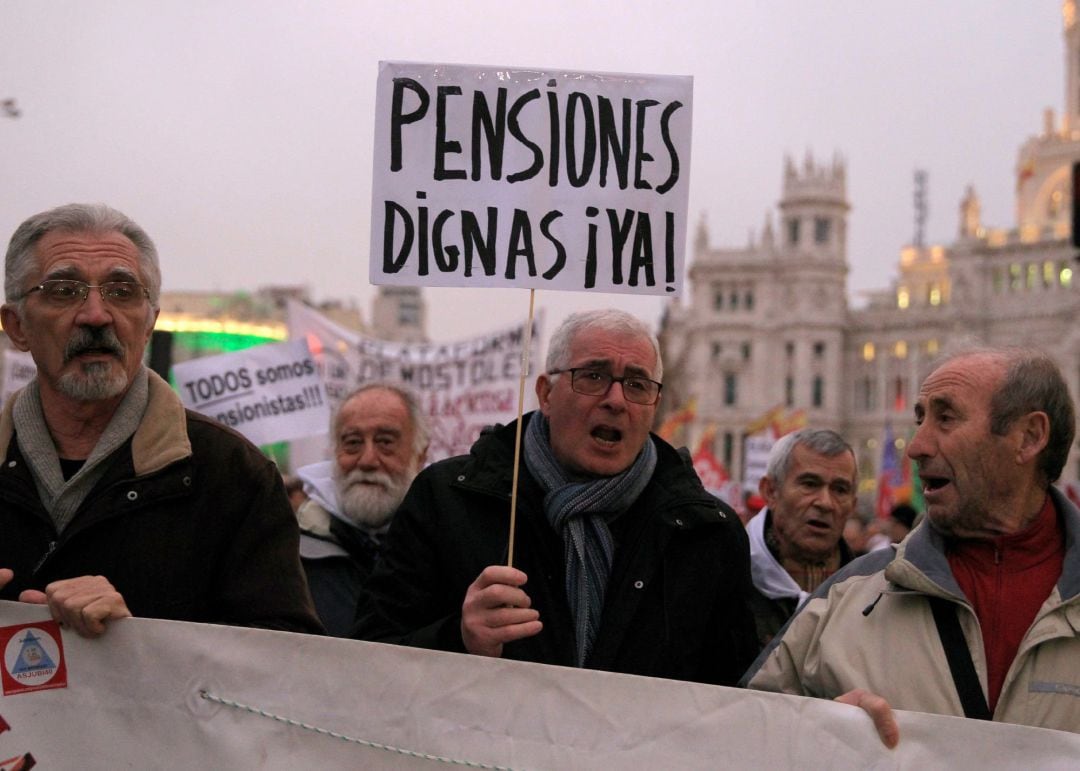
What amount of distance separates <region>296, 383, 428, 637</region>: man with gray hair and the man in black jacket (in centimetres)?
126

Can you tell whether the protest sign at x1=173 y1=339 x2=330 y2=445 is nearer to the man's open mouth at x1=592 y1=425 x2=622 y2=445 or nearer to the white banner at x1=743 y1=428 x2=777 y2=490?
the man's open mouth at x1=592 y1=425 x2=622 y2=445

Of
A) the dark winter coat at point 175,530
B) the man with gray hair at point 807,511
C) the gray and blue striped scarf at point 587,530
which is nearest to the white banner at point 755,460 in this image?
the man with gray hair at point 807,511

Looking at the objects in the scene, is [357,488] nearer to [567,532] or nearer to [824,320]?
[567,532]

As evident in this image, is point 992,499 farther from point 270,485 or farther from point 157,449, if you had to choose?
point 157,449

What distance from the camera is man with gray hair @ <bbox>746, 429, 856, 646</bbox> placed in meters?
5.20

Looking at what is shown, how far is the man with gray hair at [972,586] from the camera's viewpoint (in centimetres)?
307

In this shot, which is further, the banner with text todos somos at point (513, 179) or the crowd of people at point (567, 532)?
the banner with text todos somos at point (513, 179)

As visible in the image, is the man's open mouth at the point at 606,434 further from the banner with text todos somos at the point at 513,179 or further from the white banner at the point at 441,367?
the white banner at the point at 441,367

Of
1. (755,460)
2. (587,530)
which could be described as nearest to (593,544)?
(587,530)

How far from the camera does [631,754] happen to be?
9.86ft

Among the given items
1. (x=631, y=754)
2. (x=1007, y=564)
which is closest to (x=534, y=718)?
(x=631, y=754)

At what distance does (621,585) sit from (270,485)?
33.2 inches

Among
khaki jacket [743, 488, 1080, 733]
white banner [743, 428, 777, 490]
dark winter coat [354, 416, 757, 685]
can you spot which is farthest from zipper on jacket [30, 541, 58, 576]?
white banner [743, 428, 777, 490]

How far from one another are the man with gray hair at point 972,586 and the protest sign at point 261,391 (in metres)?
5.96
